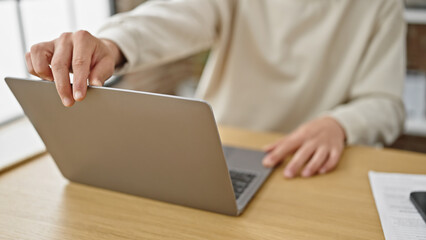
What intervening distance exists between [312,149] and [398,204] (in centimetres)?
22

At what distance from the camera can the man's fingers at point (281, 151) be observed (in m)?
0.87

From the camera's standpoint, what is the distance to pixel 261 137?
1058mm

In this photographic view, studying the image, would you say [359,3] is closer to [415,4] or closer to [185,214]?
[185,214]

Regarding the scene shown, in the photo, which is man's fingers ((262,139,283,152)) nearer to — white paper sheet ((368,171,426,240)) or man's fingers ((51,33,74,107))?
white paper sheet ((368,171,426,240))

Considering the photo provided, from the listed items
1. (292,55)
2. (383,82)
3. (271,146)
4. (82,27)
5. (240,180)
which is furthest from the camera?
(82,27)

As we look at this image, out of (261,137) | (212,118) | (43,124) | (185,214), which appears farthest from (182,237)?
(261,137)

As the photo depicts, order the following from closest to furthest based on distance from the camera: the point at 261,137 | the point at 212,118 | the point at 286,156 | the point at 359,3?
the point at 212,118, the point at 286,156, the point at 261,137, the point at 359,3

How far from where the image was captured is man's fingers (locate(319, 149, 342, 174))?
0.86 m

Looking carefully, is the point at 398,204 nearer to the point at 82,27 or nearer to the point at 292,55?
the point at 292,55

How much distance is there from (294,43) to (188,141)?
2.59ft

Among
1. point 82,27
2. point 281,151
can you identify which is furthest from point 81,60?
point 82,27

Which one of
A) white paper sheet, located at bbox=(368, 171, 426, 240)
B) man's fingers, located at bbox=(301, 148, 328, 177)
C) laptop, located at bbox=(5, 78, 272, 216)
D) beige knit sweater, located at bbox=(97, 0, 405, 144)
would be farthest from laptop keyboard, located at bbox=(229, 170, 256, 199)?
beige knit sweater, located at bbox=(97, 0, 405, 144)

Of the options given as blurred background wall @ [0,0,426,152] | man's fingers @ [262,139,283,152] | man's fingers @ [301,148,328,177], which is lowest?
blurred background wall @ [0,0,426,152]

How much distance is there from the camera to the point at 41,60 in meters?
0.69
